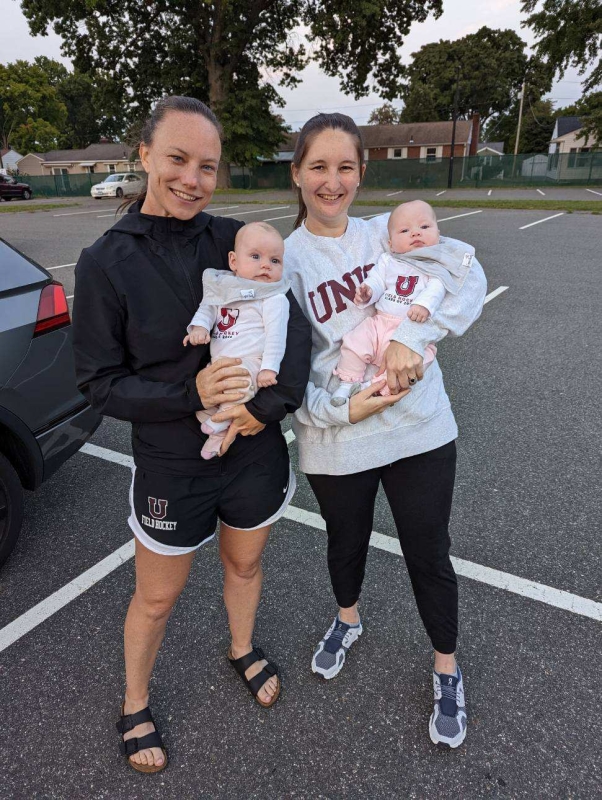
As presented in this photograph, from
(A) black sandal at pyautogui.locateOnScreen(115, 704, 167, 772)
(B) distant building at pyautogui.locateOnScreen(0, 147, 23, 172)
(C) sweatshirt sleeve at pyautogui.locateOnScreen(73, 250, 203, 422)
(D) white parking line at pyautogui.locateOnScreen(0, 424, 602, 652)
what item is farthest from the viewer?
(B) distant building at pyautogui.locateOnScreen(0, 147, 23, 172)

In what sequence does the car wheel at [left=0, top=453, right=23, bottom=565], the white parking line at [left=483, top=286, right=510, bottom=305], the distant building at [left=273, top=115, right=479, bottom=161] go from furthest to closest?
the distant building at [left=273, top=115, right=479, bottom=161], the white parking line at [left=483, top=286, right=510, bottom=305], the car wheel at [left=0, top=453, right=23, bottom=565]

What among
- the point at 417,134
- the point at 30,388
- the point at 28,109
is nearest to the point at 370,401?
the point at 30,388

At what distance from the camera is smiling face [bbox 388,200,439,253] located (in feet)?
5.76

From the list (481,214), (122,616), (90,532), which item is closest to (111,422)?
(90,532)

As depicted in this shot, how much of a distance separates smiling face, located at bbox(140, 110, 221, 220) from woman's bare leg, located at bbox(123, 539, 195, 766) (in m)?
1.08

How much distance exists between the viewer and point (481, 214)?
18.0 m

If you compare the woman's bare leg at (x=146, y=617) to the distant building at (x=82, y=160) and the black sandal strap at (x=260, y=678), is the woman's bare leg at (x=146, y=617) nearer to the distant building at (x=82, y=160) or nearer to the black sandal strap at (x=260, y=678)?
the black sandal strap at (x=260, y=678)

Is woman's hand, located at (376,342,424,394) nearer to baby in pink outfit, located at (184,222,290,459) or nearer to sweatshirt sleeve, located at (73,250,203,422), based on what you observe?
baby in pink outfit, located at (184,222,290,459)

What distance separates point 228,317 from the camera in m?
1.60

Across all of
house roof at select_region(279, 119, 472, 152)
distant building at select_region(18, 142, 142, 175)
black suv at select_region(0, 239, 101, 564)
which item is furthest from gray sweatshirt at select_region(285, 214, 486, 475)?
distant building at select_region(18, 142, 142, 175)

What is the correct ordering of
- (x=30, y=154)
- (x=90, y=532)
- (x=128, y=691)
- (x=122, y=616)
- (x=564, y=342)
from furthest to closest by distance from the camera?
1. (x=30, y=154)
2. (x=564, y=342)
3. (x=90, y=532)
4. (x=122, y=616)
5. (x=128, y=691)

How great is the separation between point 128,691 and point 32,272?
2268 millimetres

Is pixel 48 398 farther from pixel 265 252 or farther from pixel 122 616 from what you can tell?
pixel 265 252

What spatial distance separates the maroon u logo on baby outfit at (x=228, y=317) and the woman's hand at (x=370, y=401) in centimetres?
45
